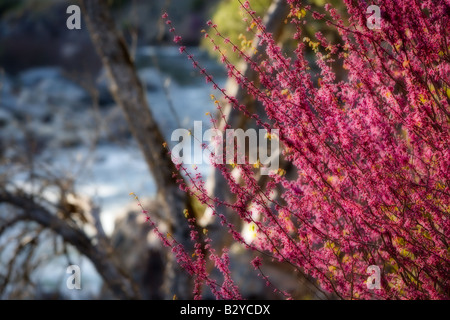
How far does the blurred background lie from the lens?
18.9ft

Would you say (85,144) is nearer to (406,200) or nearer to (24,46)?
(24,46)

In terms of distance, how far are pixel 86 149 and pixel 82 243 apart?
1071cm

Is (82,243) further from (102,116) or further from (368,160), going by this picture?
(102,116)

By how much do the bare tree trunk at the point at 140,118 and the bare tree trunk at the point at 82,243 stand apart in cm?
52

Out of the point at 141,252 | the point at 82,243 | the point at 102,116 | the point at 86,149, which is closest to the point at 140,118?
the point at 82,243

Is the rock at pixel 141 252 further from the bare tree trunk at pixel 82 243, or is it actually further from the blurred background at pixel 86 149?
the bare tree trunk at pixel 82 243

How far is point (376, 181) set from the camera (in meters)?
2.14

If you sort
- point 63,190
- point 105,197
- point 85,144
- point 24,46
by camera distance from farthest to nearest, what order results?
point 24,46
point 85,144
point 105,197
point 63,190

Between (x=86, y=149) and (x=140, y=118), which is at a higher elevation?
(x=86, y=149)

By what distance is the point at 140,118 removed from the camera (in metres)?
5.55

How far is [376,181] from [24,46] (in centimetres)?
2485

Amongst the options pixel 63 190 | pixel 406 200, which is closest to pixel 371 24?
pixel 406 200

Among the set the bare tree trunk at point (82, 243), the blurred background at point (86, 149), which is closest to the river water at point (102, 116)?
the blurred background at point (86, 149)
